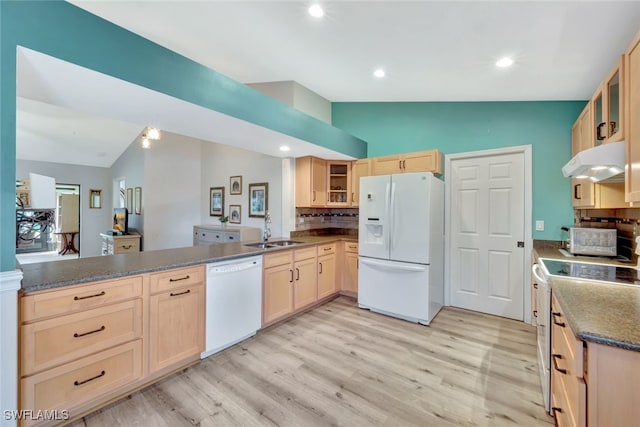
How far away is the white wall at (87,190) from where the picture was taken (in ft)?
23.3

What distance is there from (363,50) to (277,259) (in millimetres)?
2276

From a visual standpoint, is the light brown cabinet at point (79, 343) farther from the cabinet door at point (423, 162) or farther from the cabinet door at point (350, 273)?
the cabinet door at point (423, 162)

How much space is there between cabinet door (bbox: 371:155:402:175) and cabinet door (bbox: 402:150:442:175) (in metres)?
0.09

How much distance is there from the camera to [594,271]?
74.9 inches

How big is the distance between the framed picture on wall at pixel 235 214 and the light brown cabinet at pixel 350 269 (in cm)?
218

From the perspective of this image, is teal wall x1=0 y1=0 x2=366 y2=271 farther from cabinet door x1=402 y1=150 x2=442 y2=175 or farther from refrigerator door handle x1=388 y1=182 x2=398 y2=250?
cabinet door x1=402 y1=150 x2=442 y2=175

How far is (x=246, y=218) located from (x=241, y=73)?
2.37 metres

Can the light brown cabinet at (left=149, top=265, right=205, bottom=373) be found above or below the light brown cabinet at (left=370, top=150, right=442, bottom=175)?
below

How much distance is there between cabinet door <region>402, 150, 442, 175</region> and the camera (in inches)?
135

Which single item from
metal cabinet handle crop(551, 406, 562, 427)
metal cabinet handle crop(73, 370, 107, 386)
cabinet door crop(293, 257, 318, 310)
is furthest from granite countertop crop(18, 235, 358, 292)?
metal cabinet handle crop(551, 406, 562, 427)

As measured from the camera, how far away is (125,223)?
5984 millimetres

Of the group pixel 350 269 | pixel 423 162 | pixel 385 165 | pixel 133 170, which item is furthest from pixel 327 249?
pixel 133 170

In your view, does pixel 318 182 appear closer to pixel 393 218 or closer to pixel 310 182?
pixel 310 182

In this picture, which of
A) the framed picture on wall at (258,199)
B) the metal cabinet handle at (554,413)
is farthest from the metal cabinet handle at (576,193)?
the framed picture on wall at (258,199)
